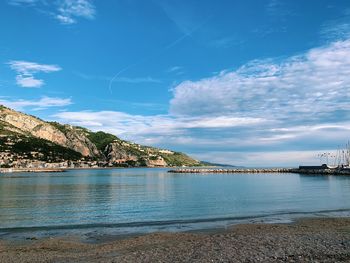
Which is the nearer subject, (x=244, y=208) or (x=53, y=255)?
(x=53, y=255)

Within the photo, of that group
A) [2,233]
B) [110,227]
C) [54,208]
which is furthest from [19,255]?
[54,208]

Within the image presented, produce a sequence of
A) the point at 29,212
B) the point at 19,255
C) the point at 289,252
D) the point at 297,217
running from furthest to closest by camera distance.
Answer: the point at 29,212
the point at 297,217
the point at 19,255
the point at 289,252

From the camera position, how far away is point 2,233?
34.5 m

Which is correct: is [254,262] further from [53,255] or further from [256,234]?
[53,255]

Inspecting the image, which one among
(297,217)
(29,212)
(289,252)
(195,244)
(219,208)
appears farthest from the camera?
(219,208)

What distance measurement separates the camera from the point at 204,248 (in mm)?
24969

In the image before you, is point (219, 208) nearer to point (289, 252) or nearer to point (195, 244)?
point (195, 244)

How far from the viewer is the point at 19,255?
24.5m

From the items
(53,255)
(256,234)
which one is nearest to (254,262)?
(256,234)

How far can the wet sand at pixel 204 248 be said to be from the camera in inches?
862

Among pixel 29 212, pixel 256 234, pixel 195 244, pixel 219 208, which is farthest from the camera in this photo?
pixel 219 208

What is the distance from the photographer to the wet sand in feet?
71.8

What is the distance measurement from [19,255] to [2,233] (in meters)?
11.6

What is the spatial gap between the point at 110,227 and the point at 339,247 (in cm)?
2235
